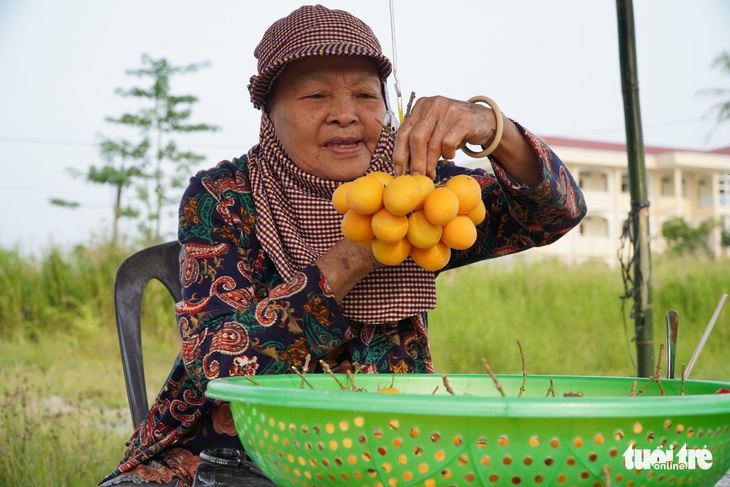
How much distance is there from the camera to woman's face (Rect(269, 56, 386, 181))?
185 cm

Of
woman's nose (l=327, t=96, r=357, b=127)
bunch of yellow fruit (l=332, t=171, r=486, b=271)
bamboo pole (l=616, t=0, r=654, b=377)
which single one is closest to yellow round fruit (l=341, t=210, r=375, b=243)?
bunch of yellow fruit (l=332, t=171, r=486, b=271)

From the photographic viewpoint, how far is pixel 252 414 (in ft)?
2.62

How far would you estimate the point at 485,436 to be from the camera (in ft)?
2.22

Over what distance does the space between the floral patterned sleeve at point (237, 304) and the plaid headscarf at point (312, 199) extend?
6 centimetres

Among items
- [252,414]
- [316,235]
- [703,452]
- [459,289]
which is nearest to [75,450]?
[316,235]

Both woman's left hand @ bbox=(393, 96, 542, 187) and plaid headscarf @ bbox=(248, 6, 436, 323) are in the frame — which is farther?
plaid headscarf @ bbox=(248, 6, 436, 323)

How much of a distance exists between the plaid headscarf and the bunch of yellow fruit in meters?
0.50

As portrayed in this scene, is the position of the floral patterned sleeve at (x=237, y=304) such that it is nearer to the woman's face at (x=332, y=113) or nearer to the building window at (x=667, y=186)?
the woman's face at (x=332, y=113)

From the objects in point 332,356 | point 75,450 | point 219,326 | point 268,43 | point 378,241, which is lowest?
point 75,450

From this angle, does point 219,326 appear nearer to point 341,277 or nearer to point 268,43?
point 341,277

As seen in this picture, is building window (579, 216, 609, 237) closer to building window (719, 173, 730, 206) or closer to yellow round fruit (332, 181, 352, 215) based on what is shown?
building window (719, 173, 730, 206)

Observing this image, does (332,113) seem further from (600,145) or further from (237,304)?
(600,145)

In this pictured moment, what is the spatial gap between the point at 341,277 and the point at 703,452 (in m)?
0.82

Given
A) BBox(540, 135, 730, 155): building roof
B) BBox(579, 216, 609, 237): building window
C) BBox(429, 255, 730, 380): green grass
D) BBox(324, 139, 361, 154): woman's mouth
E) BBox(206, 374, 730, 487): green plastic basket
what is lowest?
BBox(429, 255, 730, 380): green grass
